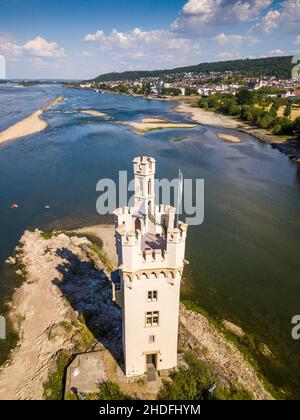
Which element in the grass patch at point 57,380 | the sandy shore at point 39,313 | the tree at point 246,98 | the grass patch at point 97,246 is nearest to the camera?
the grass patch at point 57,380

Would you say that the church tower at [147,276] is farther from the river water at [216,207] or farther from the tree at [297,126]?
the tree at [297,126]

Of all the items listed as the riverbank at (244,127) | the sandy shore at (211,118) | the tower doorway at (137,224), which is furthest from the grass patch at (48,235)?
the sandy shore at (211,118)

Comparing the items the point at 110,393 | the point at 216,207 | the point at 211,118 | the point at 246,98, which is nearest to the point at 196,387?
the point at 110,393

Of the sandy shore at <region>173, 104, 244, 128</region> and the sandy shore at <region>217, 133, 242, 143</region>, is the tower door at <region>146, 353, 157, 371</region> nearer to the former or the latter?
the sandy shore at <region>217, 133, 242, 143</region>

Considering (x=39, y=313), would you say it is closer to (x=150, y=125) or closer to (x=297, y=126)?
(x=297, y=126)

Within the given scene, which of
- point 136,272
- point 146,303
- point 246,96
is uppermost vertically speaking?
point 246,96
